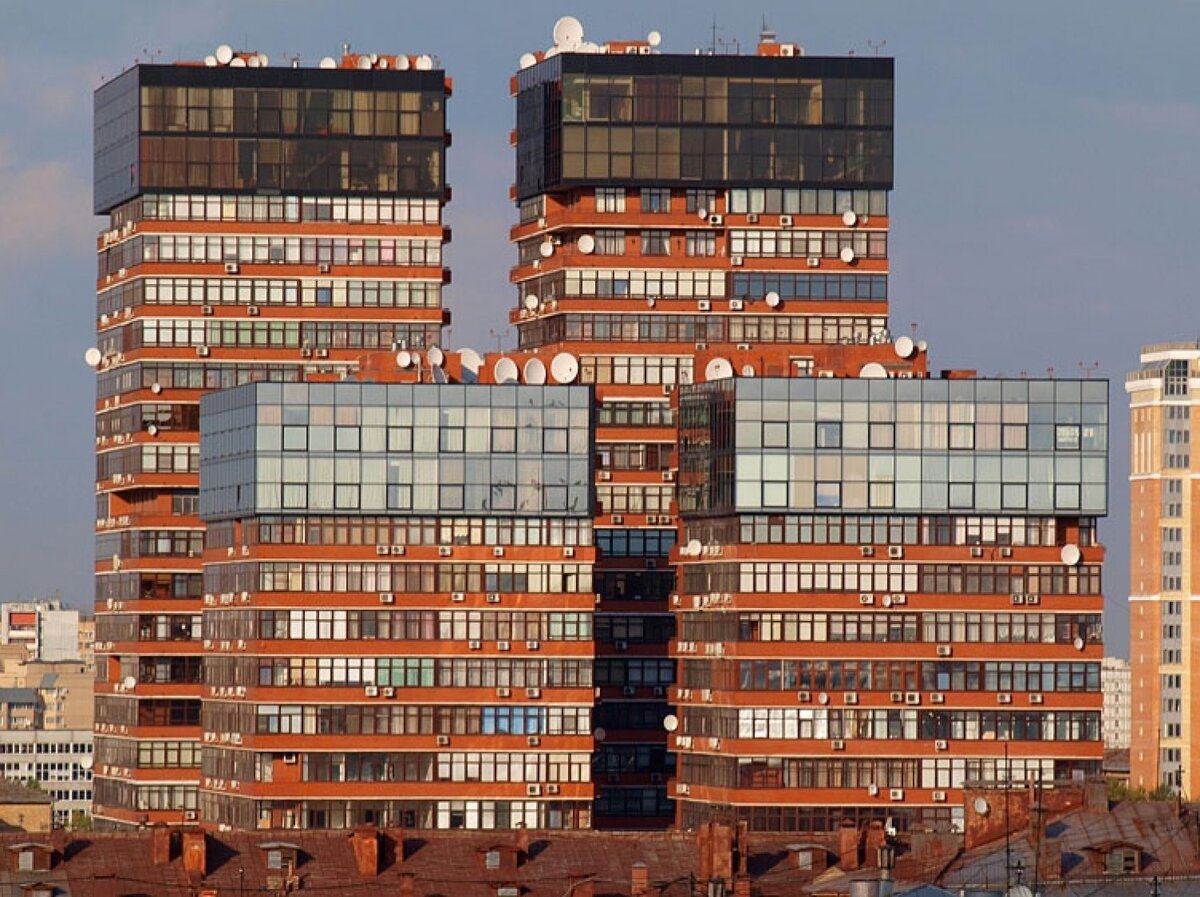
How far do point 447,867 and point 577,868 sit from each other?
20.5ft

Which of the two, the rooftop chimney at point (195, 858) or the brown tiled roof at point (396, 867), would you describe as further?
the rooftop chimney at point (195, 858)

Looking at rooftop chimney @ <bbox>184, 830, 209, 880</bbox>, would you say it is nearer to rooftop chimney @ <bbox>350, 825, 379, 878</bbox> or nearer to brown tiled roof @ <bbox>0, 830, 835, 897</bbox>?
brown tiled roof @ <bbox>0, 830, 835, 897</bbox>

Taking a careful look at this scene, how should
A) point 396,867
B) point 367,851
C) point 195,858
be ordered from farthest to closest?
1. point 396,867
2. point 367,851
3. point 195,858

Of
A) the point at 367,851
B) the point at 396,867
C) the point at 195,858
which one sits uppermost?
the point at 367,851

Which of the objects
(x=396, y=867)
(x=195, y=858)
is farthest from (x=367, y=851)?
(x=195, y=858)

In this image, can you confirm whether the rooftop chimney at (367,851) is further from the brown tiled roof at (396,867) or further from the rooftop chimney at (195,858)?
the rooftop chimney at (195,858)

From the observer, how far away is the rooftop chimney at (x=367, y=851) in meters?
175

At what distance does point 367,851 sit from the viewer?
574 feet

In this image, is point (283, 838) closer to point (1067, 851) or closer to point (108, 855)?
point (108, 855)

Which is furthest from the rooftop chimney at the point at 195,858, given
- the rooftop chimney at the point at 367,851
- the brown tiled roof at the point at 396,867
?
the rooftop chimney at the point at 367,851

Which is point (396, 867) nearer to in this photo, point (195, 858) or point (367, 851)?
point (367, 851)

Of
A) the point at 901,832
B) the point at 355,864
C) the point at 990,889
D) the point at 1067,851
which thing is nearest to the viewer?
the point at 990,889

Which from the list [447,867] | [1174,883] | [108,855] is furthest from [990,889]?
[108,855]

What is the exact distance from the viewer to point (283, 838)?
179m
